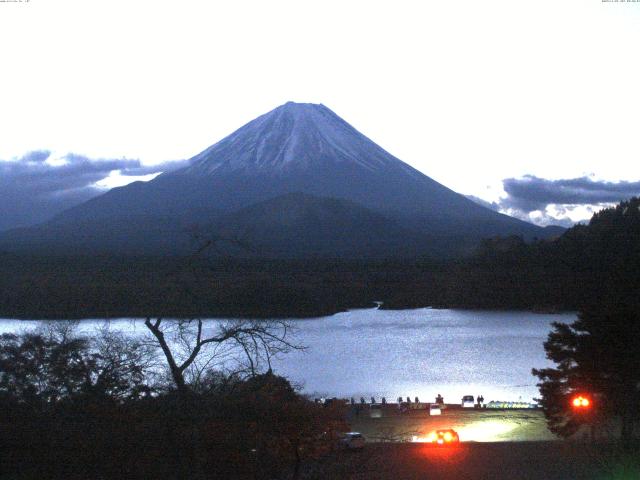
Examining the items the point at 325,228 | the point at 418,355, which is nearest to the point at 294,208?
the point at 325,228

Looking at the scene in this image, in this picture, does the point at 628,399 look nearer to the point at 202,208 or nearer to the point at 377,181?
the point at 202,208

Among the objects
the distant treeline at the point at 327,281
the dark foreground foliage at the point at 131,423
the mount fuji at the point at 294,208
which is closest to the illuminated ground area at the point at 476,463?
the dark foreground foliage at the point at 131,423

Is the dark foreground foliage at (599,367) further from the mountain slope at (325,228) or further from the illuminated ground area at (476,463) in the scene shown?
the mountain slope at (325,228)

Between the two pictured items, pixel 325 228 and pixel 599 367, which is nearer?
pixel 599 367

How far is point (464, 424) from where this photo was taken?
36.9 ft

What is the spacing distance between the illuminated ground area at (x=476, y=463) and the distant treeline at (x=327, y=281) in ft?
4.81

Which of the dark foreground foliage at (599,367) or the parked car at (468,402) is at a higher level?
the dark foreground foliage at (599,367)

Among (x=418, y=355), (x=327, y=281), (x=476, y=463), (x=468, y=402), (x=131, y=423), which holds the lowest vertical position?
(x=468, y=402)

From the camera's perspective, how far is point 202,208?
51.2 metres

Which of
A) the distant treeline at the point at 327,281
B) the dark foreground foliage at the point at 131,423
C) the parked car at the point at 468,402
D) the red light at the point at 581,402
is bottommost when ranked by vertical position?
the parked car at the point at 468,402

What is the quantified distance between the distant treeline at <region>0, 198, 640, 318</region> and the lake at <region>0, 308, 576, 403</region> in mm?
600

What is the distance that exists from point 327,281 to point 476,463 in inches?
1046

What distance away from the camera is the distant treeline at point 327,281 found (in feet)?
34.1

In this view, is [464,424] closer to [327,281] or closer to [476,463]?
[476,463]
